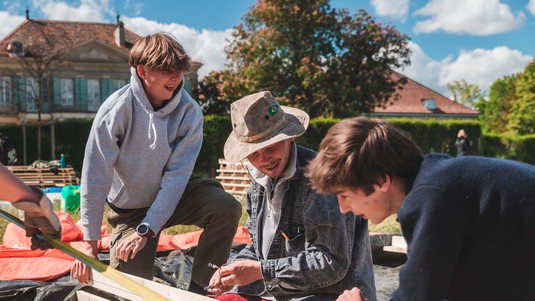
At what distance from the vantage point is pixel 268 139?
2426 millimetres

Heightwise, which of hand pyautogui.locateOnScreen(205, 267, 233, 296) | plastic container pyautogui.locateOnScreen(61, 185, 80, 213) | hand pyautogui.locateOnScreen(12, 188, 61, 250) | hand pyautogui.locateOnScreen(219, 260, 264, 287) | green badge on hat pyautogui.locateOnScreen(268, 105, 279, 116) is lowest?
plastic container pyautogui.locateOnScreen(61, 185, 80, 213)

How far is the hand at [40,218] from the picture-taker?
6.32 ft

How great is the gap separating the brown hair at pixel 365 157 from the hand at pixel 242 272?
719 mm

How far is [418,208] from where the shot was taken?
5.32 feet

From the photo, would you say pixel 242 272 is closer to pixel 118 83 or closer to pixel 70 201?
pixel 70 201

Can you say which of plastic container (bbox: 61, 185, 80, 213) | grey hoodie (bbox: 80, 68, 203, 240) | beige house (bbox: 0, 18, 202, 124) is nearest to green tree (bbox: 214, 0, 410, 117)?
beige house (bbox: 0, 18, 202, 124)

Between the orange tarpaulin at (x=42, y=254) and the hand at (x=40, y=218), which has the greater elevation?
the hand at (x=40, y=218)

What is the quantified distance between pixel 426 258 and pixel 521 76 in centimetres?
4943

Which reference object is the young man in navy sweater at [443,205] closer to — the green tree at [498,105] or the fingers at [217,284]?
the fingers at [217,284]

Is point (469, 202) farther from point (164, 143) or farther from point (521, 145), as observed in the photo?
point (521, 145)

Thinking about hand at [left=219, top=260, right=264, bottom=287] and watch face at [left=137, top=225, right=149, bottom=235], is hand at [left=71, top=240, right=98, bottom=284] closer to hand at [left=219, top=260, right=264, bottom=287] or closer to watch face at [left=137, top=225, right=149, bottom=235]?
watch face at [left=137, top=225, right=149, bottom=235]

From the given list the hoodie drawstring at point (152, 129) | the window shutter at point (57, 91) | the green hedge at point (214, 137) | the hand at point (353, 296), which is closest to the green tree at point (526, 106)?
A: the green hedge at point (214, 137)

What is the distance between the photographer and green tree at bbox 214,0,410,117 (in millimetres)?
→ 24453

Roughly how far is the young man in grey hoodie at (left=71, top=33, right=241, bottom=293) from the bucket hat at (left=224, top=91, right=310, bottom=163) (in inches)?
25.5
